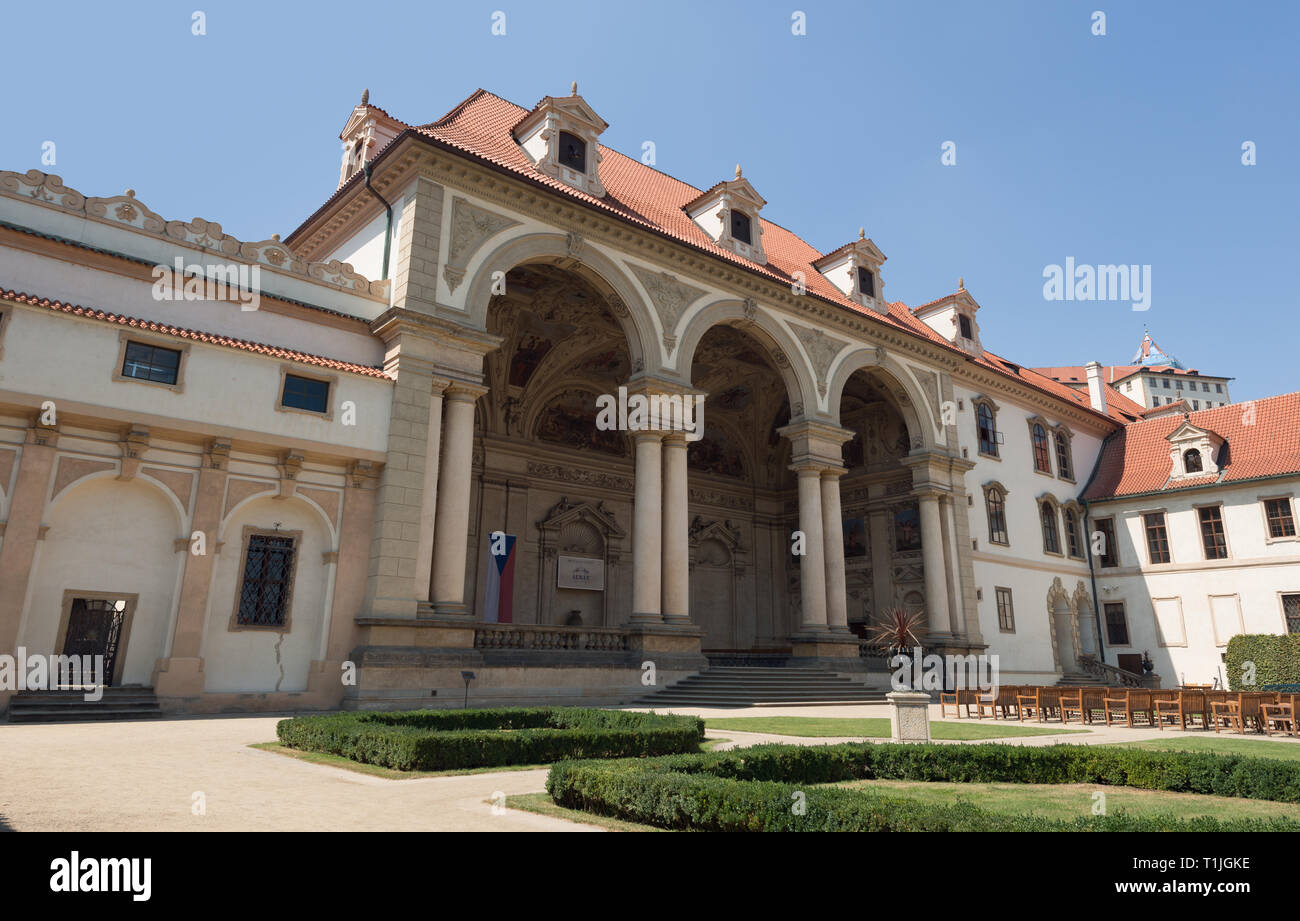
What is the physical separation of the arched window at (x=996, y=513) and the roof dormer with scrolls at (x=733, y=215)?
14443mm

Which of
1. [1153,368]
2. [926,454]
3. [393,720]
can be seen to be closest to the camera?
[393,720]

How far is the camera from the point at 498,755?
988 centimetres

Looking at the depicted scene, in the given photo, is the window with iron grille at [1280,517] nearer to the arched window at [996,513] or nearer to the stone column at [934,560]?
the arched window at [996,513]

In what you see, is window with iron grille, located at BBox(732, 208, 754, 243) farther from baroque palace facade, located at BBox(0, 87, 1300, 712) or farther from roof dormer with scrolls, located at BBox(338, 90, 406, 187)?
roof dormer with scrolls, located at BBox(338, 90, 406, 187)

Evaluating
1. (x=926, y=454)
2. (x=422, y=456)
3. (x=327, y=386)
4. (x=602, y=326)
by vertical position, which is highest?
(x=602, y=326)

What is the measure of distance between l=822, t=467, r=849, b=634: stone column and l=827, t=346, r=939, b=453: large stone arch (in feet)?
11.5

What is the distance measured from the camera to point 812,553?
1070 inches

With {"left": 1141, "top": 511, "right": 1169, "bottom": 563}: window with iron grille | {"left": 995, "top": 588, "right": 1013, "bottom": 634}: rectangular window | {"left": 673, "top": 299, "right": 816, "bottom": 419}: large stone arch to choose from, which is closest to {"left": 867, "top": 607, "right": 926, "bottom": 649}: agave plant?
{"left": 995, "top": 588, "right": 1013, "bottom": 634}: rectangular window

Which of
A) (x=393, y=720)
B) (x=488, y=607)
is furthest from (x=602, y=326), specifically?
(x=393, y=720)

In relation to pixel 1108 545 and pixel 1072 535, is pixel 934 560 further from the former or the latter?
pixel 1108 545

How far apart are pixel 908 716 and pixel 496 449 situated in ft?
67.5
